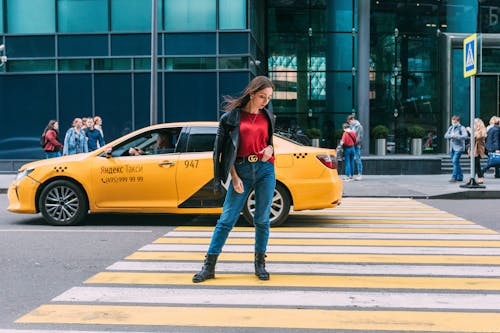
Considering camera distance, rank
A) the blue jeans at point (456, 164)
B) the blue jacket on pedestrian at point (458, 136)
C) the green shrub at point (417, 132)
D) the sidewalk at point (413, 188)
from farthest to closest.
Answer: the green shrub at point (417, 132) → the blue jeans at point (456, 164) → the blue jacket on pedestrian at point (458, 136) → the sidewalk at point (413, 188)

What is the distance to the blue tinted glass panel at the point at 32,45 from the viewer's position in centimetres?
2177

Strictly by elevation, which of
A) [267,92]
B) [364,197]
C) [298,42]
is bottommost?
[364,197]

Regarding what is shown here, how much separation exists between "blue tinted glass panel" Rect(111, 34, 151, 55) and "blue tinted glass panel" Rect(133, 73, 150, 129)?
31.3 inches

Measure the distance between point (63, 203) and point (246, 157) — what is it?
501 cm

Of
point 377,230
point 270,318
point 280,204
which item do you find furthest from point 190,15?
point 270,318

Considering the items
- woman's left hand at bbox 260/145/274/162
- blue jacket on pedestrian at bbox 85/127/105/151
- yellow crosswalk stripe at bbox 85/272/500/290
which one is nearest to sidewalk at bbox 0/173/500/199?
blue jacket on pedestrian at bbox 85/127/105/151

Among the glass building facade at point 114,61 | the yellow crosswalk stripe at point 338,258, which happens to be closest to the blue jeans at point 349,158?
the glass building facade at point 114,61

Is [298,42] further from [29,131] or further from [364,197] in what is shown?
[364,197]

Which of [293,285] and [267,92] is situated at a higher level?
[267,92]

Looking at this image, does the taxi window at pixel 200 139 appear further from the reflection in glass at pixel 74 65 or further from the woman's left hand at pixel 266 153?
the reflection in glass at pixel 74 65

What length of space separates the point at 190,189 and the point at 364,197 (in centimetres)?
624

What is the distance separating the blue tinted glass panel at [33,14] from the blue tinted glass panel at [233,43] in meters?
5.51

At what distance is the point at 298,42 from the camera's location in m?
28.3

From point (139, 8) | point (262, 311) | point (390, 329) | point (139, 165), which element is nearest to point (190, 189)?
point (139, 165)
